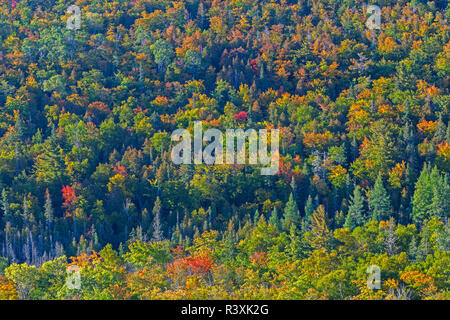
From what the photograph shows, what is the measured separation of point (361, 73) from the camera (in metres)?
161

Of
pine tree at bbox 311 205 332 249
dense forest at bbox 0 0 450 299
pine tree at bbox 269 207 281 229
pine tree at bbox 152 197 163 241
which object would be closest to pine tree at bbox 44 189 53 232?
dense forest at bbox 0 0 450 299

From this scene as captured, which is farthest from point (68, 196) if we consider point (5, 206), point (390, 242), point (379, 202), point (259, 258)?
point (390, 242)

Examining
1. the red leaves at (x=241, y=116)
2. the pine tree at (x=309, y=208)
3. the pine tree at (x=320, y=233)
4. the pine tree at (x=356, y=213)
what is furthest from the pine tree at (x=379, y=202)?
the red leaves at (x=241, y=116)

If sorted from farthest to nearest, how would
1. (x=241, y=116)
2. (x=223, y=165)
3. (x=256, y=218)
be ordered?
1. (x=241, y=116)
2. (x=223, y=165)
3. (x=256, y=218)

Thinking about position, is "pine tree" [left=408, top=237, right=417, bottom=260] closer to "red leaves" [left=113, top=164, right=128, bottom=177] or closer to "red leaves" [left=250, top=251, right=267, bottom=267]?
"red leaves" [left=250, top=251, right=267, bottom=267]

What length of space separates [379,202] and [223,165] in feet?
73.8

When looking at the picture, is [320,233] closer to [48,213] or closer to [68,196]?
[48,213]

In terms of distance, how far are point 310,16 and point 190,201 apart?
218 feet

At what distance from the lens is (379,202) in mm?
119875

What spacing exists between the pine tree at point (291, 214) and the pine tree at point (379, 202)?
28.9ft

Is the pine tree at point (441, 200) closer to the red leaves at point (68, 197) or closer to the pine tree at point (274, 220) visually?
the pine tree at point (274, 220)

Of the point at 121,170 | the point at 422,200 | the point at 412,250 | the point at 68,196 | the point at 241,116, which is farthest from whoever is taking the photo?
the point at 241,116

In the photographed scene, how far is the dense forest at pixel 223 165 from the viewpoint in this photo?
9556cm
